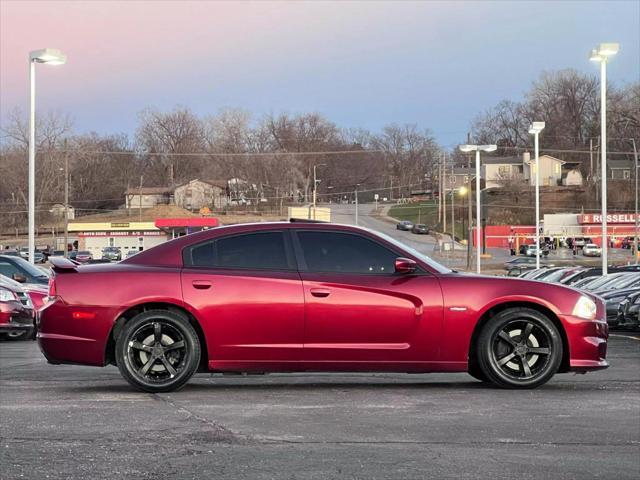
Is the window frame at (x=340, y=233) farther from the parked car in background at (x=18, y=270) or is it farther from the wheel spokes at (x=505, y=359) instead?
the parked car in background at (x=18, y=270)

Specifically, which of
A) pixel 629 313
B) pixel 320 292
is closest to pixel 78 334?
pixel 320 292

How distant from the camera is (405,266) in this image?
720 cm

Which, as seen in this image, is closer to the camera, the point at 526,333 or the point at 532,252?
the point at 526,333

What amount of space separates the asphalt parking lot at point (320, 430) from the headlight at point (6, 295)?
646cm

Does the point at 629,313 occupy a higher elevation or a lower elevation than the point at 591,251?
lower

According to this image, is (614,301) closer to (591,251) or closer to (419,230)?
(591,251)

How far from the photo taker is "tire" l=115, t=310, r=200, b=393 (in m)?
7.05

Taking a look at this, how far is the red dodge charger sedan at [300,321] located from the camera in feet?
23.4

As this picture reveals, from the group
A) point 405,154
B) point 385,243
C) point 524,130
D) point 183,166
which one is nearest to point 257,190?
point 183,166

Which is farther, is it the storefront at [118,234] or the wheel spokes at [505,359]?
the storefront at [118,234]

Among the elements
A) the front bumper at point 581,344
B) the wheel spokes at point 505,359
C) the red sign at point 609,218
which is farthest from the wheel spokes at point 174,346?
the red sign at point 609,218

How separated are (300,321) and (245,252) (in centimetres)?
81

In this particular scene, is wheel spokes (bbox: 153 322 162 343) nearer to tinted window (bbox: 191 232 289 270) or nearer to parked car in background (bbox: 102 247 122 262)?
tinted window (bbox: 191 232 289 270)

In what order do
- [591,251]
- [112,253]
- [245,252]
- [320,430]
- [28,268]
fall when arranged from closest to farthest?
[320,430]
[245,252]
[28,268]
[112,253]
[591,251]
